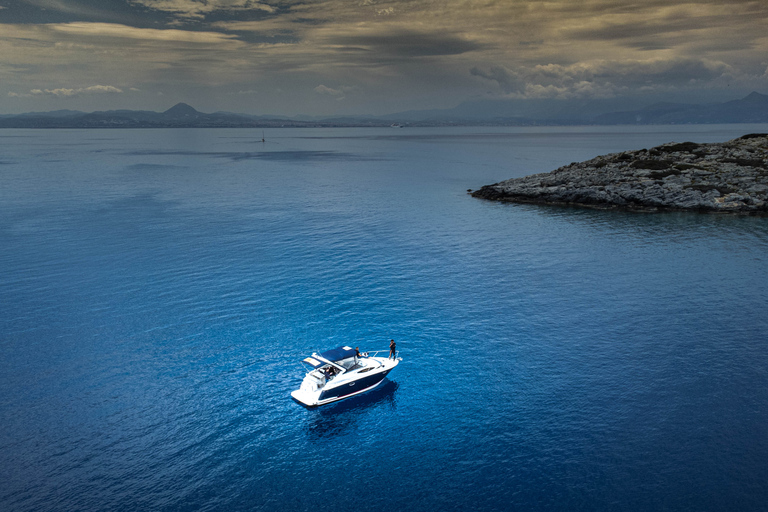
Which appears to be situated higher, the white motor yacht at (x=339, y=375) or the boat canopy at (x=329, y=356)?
the boat canopy at (x=329, y=356)

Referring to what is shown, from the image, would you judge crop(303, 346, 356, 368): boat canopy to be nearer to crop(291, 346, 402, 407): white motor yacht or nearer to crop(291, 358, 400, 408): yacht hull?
crop(291, 346, 402, 407): white motor yacht

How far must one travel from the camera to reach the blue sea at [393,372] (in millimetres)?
34344

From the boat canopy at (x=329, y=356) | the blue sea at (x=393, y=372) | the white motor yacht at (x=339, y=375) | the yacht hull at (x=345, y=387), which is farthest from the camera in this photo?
the boat canopy at (x=329, y=356)

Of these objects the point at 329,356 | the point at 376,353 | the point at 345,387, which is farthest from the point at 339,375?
the point at 376,353

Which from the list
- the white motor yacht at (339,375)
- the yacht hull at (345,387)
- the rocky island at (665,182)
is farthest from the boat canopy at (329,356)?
the rocky island at (665,182)

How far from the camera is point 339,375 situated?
46.6 metres

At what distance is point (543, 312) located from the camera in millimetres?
61562

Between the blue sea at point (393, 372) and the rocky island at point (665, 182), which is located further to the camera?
the rocky island at point (665, 182)

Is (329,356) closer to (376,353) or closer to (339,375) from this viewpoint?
(339,375)

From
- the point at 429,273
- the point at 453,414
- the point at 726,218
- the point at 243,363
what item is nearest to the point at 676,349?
the point at 453,414

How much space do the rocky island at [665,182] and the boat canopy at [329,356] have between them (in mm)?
98109

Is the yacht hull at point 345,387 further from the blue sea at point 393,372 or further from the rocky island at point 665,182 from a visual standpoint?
the rocky island at point 665,182

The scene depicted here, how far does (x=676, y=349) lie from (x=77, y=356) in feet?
207

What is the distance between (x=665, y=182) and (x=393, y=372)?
109411 mm
